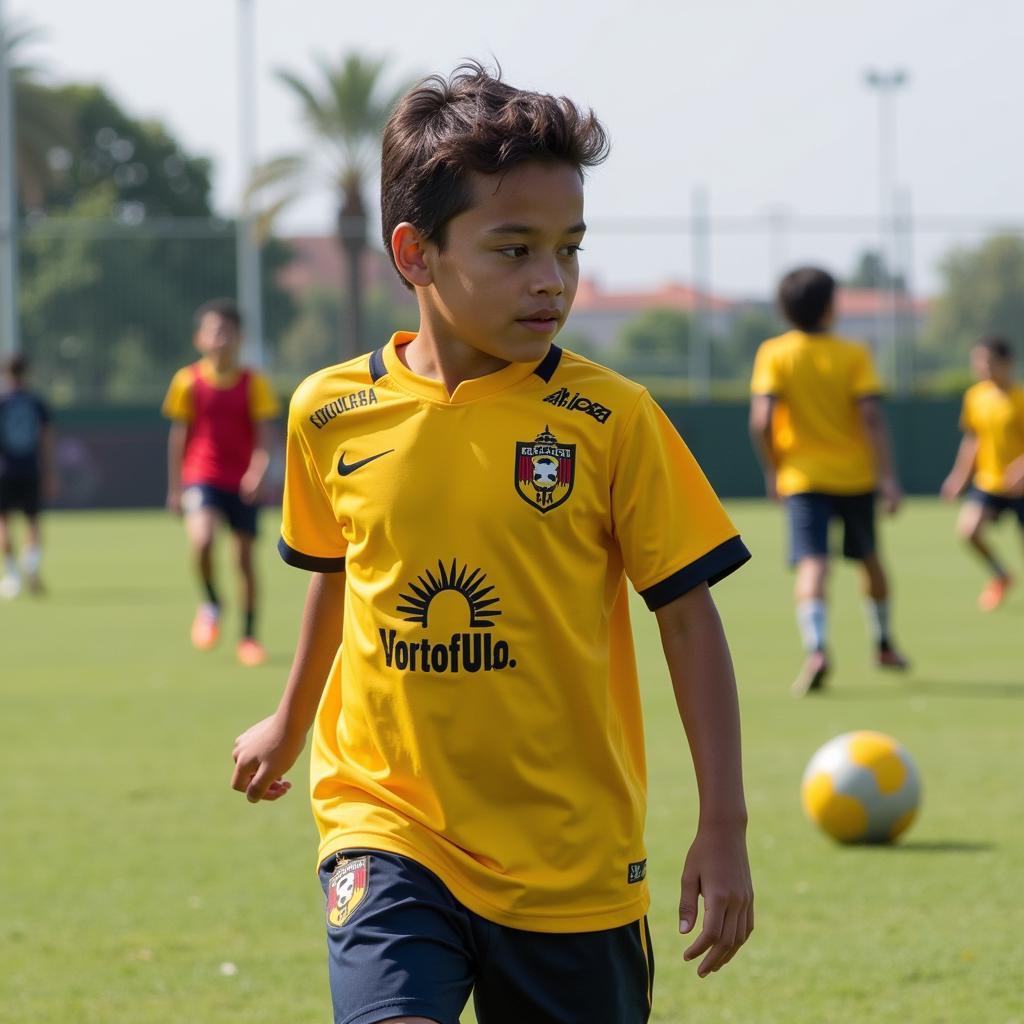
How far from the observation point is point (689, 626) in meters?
2.97

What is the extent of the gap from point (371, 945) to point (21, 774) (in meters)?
5.44

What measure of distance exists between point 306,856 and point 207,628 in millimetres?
6552

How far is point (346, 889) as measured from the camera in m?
3.02

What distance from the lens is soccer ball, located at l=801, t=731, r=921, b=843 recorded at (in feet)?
20.8

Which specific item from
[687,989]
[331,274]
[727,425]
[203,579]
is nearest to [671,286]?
[727,425]

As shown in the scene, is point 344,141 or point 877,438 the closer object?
point 877,438

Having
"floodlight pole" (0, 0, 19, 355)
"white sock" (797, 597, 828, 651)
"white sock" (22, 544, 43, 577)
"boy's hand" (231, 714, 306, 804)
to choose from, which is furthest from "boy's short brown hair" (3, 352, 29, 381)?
"floodlight pole" (0, 0, 19, 355)

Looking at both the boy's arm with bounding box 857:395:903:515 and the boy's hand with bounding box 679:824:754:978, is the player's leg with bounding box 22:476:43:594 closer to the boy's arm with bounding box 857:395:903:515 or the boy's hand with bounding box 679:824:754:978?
the boy's arm with bounding box 857:395:903:515

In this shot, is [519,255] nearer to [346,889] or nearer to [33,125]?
[346,889]

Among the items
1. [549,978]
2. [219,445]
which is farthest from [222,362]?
[549,978]

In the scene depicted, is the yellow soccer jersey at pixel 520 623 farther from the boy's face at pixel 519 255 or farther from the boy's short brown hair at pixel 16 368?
the boy's short brown hair at pixel 16 368

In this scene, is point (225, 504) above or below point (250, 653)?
above

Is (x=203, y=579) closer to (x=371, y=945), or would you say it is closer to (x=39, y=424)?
(x=39, y=424)

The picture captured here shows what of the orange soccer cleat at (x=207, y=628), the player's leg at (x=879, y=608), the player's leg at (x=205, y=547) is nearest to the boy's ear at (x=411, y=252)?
the player's leg at (x=879, y=608)
